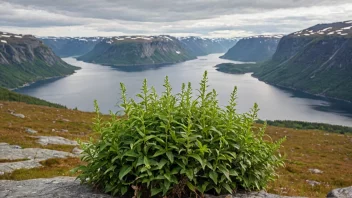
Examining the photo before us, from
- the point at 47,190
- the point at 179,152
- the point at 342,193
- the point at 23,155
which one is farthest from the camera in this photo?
the point at 23,155

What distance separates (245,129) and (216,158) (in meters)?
1.29

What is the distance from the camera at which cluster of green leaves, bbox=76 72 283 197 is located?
8258 millimetres

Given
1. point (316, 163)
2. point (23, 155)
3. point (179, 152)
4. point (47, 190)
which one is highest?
point (179, 152)

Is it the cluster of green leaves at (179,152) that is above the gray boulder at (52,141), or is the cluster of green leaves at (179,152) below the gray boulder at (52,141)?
above

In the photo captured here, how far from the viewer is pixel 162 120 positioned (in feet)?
29.2

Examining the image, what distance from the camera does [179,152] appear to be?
26.1ft

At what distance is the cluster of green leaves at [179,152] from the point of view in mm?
8258

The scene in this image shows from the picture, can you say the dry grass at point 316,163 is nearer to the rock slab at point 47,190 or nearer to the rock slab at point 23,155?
the rock slab at point 47,190

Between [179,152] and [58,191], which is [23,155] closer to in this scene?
[58,191]

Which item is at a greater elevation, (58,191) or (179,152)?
(179,152)

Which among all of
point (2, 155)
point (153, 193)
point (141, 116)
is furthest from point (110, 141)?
point (2, 155)

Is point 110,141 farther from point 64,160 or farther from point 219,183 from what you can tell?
point 64,160

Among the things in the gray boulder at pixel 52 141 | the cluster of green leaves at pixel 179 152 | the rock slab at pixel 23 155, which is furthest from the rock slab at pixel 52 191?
the gray boulder at pixel 52 141

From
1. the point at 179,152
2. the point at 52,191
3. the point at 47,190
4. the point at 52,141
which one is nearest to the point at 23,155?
the point at 52,141
